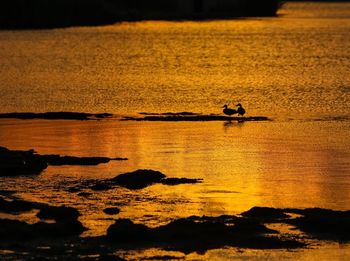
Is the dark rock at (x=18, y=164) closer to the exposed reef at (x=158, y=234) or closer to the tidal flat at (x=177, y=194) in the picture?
the tidal flat at (x=177, y=194)

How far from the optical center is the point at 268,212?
19.4 m

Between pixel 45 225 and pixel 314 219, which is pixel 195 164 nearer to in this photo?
pixel 314 219

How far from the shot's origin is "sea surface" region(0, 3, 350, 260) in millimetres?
20859

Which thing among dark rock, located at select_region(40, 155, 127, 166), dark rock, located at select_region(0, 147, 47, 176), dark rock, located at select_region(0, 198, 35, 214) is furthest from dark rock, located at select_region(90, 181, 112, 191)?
dark rock, located at select_region(40, 155, 127, 166)

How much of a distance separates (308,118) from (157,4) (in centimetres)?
10091

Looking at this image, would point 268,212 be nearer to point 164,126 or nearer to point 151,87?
point 164,126

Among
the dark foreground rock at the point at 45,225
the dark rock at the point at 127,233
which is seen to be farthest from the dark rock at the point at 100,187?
the dark rock at the point at 127,233

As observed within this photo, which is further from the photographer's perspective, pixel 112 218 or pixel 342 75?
pixel 342 75

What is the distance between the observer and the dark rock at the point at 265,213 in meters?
19.2

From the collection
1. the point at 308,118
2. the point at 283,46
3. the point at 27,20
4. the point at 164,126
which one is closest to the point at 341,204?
the point at 164,126

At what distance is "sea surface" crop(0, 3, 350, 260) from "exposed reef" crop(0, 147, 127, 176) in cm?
33

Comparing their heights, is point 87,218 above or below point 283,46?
below

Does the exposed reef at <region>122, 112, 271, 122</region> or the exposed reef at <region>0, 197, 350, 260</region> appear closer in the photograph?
the exposed reef at <region>0, 197, 350, 260</region>

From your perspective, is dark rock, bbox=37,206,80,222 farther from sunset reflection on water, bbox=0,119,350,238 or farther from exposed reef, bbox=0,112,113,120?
exposed reef, bbox=0,112,113,120
